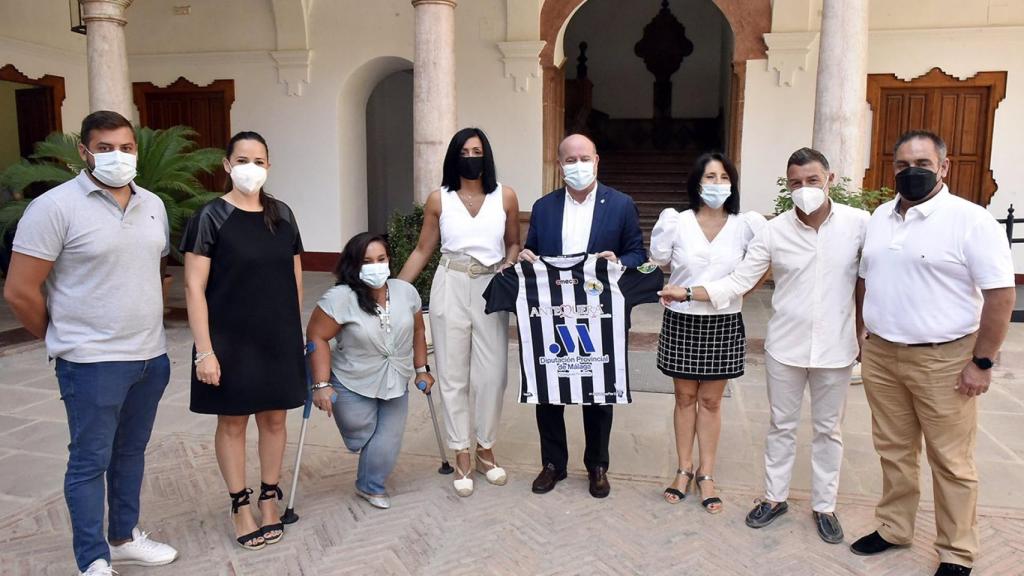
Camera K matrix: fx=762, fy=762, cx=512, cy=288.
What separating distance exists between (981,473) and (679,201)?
8.55 metres

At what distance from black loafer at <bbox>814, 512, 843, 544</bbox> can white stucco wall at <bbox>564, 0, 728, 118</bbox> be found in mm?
13588

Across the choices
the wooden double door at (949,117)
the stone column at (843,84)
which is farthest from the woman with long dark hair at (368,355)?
the wooden double door at (949,117)

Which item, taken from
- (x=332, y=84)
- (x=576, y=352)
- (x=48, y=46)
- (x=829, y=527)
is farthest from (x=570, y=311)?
(x=48, y=46)

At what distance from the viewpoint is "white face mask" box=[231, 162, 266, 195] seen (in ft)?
10.3

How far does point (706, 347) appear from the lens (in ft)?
12.1

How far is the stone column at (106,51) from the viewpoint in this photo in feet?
27.7

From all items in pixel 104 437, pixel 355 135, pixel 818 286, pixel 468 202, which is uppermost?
pixel 355 135

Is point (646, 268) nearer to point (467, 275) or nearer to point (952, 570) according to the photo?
Answer: point (467, 275)

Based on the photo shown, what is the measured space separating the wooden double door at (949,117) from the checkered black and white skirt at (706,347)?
26.4ft

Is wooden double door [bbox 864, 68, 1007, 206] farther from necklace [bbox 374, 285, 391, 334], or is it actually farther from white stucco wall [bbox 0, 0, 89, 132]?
white stucco wall [bbox 0, 0, 89, 132]

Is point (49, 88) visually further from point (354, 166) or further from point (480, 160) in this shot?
point (480, 160)

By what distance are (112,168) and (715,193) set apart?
2555 mm

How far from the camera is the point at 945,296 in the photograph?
2.96 m

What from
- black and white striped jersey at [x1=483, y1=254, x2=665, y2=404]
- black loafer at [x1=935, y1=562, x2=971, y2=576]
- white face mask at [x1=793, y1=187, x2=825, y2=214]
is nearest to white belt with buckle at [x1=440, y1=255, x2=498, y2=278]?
black and white striped jersey at [x1=483, y1=254, x2=665, y2=404]
